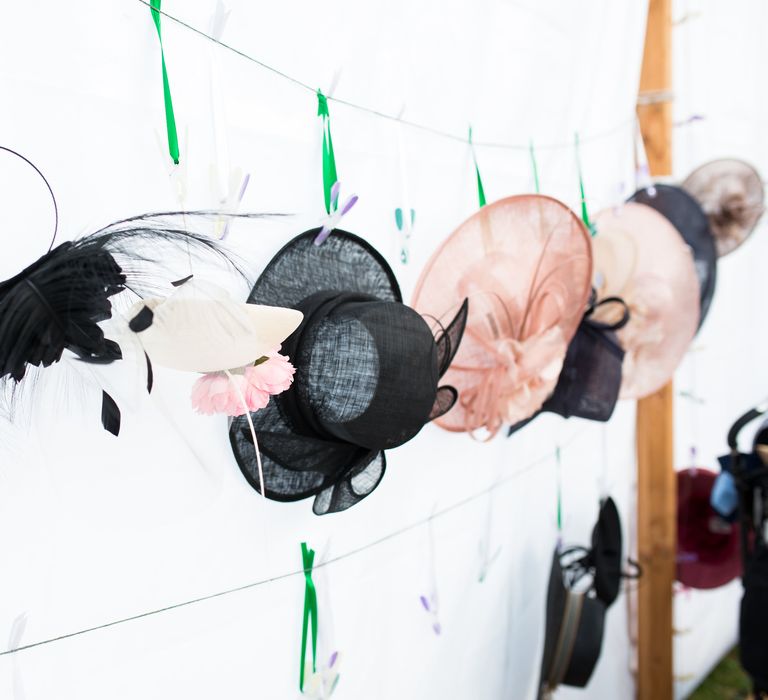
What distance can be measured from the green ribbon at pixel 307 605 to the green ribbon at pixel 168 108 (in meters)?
0.46

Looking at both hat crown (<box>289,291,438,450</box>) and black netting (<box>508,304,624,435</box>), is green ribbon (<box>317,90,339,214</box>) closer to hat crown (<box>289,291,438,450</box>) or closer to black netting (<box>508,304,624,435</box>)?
hat crown (<box>289,291,438,450</box>)

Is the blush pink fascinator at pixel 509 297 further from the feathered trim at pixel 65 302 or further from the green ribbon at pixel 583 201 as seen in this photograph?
the feathered trim at pixel 65 302

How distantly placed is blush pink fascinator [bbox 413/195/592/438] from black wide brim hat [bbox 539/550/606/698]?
0.50m

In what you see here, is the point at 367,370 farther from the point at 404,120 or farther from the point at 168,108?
the point at 404,120

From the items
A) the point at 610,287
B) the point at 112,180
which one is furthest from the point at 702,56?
the point at 112,180

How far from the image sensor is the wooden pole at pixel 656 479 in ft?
4.93

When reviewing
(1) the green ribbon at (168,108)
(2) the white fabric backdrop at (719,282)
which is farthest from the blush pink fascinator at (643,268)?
(1) the green ribbon at (168,108)

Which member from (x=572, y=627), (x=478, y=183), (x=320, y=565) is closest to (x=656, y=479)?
(x=572, y=627)

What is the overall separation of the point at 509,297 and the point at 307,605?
474mm

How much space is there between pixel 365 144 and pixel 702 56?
1.51 metres

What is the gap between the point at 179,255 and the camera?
561mm

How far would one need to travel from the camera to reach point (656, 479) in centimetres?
168

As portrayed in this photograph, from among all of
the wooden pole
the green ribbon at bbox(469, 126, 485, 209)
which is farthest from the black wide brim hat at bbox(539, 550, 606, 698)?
the green ribbon at bbox(469, 126, 485, 209)

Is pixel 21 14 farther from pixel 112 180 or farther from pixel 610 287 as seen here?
pixel 610 287
